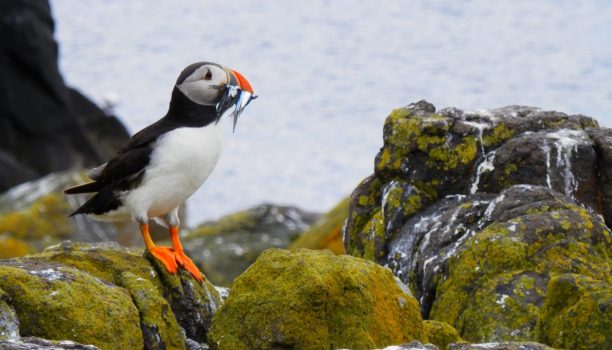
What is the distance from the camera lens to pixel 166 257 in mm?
6926

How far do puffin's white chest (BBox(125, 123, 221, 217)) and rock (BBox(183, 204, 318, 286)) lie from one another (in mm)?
6710

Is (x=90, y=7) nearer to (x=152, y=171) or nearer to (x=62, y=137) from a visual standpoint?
(x=62, y=137)

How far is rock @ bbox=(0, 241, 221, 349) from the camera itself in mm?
5457

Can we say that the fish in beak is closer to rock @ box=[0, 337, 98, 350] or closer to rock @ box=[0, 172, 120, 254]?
rock @ box=[0, 337, 98, 350]

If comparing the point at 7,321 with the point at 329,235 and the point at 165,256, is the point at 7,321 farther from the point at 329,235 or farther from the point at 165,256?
the point at 329,235

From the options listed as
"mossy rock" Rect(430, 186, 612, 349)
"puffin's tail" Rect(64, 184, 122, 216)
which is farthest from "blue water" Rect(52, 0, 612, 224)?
"mossy rock" Rect(430, 186, 612, 349)

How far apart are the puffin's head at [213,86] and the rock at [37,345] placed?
2659mm

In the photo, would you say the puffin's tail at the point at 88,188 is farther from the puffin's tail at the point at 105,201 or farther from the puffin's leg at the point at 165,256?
the puffin's leg at the point at 165,256

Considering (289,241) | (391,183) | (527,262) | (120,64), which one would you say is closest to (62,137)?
(289,241)

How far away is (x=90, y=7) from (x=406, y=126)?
164 feet

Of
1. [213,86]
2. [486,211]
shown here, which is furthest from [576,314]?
[213,86]

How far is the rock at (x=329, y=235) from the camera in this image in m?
12.3

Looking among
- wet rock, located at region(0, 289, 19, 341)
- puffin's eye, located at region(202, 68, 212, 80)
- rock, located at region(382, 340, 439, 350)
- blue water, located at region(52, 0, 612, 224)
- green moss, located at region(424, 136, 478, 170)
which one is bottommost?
blue water, located at region(52, 0, 612, 224)

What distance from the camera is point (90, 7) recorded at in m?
56.2
